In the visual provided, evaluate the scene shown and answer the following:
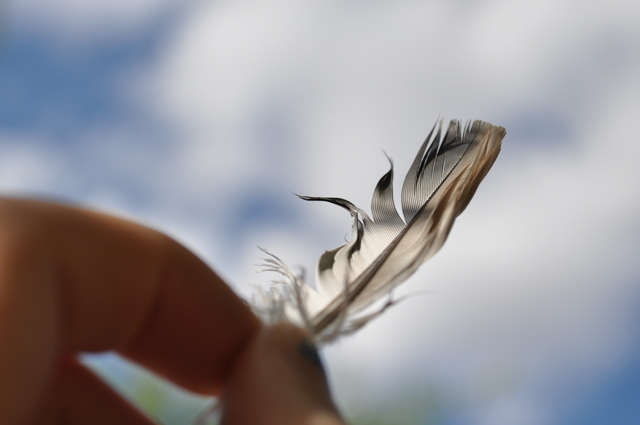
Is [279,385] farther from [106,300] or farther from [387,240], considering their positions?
[387,240]

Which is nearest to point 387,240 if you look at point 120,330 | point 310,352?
point 310,352

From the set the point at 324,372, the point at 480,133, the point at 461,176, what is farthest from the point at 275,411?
the point at 480,133

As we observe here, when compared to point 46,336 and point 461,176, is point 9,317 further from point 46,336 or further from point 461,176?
point 461,176

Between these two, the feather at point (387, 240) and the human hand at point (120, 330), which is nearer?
the human hand at point (120, 330)

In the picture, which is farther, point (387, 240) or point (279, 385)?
point (387, 240)

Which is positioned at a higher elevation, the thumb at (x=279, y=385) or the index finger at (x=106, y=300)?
the index finger at (x=106, y=300)
